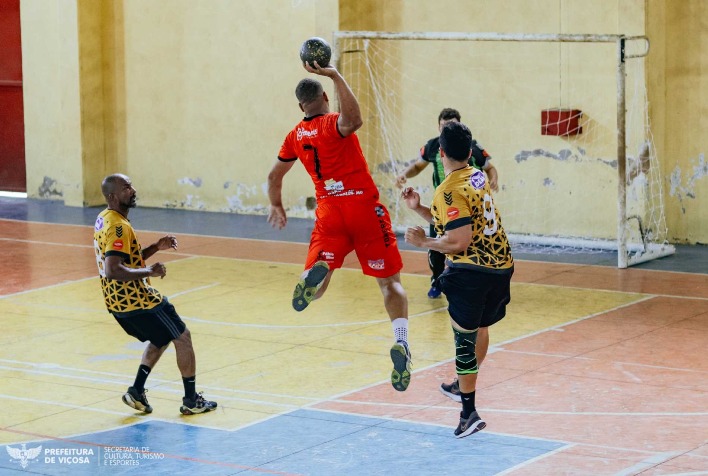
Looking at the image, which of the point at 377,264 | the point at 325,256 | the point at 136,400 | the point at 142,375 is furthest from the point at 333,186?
the point at 136,400

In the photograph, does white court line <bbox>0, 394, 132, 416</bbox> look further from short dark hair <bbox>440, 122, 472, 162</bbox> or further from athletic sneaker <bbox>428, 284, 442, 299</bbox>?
athletic sneaker <bbox>428, 284, 442, 299</bbox>

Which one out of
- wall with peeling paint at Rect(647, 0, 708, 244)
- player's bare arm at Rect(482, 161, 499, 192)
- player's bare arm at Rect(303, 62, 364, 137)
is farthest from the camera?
wall with peeling paint at Rect(647, 0, 708, 244)

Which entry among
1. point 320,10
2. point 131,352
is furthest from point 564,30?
point 131,352

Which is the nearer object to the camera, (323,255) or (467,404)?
(467,404)

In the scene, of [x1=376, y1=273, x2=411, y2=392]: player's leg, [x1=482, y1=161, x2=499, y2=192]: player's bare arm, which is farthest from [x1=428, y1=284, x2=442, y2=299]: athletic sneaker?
[x1=376, y1=273, x2=411, y2=392]: player's leg

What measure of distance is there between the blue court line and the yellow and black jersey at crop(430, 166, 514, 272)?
1321 mm

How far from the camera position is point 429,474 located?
8359 mm

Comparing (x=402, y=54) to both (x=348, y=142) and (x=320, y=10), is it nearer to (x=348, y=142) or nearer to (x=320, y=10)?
(x=320, y=10)

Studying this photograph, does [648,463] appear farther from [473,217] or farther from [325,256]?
[325,256]

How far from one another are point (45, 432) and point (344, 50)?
1157cm

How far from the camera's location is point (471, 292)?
8.82m

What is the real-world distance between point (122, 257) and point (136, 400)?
1227mm

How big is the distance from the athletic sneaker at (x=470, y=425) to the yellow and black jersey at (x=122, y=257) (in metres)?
2.60

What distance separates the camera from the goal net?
1798 cm
